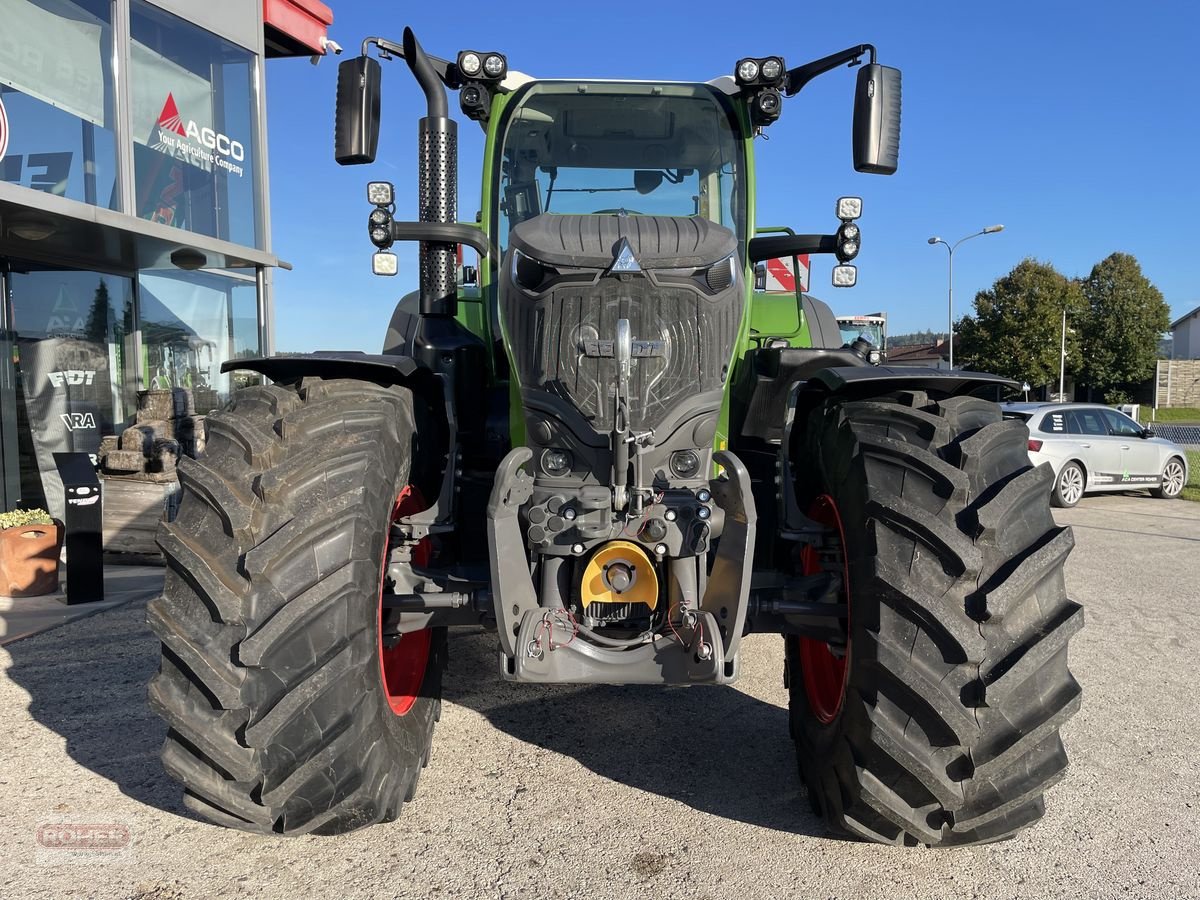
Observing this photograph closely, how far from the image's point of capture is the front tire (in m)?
13.6

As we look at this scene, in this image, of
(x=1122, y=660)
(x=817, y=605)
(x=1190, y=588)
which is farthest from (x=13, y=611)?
(x=1190, y=588)

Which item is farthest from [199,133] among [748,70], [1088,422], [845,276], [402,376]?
[1088,422]

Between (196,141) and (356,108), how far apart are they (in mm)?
7872

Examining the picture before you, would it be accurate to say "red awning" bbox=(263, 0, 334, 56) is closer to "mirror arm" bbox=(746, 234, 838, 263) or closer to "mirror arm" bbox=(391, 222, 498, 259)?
"mirror arm" bbox=(391, 222, 498, 259)

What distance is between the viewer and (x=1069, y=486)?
12570mm

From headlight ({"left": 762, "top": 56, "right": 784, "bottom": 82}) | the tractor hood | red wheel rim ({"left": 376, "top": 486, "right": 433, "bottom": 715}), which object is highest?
headlight ({"left": 762, "top": 56, "right": 784, "bottom": 82})

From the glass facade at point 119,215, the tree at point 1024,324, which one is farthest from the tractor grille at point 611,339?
the tree at point 1024,324

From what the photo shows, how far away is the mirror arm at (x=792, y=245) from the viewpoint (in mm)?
3732

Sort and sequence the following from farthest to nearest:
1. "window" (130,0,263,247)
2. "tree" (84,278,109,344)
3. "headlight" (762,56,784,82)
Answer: "tree" (84,278,109,344) < "window" (130,0,263,247) < "headlight" (762,56,784,82)

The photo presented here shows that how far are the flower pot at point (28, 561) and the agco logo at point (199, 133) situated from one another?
5.41m

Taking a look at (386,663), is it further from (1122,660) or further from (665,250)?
(1122,660)

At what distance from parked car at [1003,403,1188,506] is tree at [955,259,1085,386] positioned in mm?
28034

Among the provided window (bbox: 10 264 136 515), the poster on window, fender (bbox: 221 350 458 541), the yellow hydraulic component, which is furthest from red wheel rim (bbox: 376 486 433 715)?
the poster on window

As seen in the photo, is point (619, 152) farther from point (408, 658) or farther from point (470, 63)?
point (408, 658)
